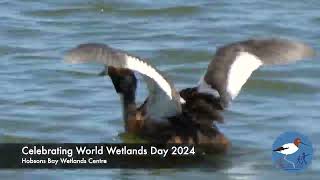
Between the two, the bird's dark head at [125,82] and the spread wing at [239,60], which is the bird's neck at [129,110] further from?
the spread wing at [239,60]

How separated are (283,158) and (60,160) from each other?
1407mm

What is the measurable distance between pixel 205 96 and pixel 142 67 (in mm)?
561

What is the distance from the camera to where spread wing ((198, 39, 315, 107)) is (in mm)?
9133

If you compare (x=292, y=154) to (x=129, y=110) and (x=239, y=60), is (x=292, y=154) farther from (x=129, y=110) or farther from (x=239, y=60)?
(x=129, y=110)

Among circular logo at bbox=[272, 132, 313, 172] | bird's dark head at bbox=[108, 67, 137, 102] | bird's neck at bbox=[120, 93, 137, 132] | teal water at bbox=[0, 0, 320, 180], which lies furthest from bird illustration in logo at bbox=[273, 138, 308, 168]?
bird's dark head at bbox=[108, 67, 137, 102]

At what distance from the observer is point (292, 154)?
869 cm

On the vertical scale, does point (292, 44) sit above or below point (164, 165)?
above

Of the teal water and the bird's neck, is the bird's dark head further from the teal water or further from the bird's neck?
the teal water

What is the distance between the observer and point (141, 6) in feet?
47.3

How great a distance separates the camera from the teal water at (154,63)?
31.3 feet

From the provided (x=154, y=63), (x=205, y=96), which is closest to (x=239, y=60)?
(x=205, y=96)

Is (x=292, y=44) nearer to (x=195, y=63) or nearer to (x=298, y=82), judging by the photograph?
(x=298, y=82)

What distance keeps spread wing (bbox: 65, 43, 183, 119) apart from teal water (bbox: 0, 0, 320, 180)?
416 millimetres

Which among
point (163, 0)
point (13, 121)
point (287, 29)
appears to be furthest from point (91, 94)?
point (163, 0)
